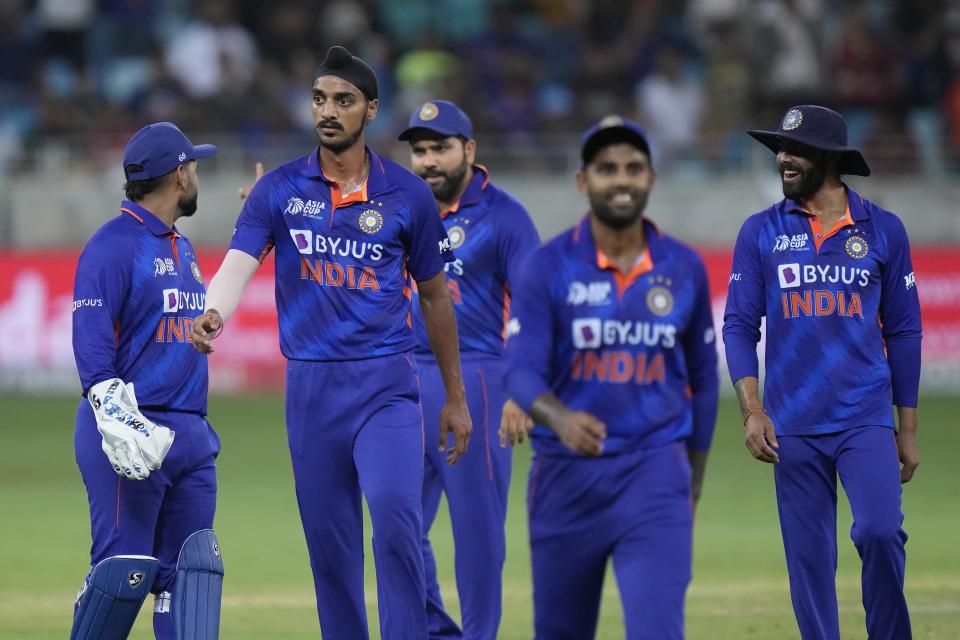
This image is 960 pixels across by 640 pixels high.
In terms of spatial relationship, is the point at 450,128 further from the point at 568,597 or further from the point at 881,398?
the point at 568,597

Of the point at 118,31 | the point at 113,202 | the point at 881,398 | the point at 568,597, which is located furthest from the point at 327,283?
the point at 118,31

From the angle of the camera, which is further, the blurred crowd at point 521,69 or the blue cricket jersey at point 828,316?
the blurred crowd at point 521,69

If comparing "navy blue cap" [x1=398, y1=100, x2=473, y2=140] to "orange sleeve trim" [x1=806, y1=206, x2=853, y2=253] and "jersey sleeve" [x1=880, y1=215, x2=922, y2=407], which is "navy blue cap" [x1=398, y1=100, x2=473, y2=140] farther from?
"jersey sleeve" [x1=880, y1=215, x2=922, y2=407]

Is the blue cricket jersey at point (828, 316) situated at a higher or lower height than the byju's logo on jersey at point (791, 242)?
lower

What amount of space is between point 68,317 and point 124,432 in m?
13.6

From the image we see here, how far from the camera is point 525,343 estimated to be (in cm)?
610

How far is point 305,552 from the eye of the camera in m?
11.6

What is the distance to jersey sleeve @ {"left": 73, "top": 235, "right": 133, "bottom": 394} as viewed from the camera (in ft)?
22.7

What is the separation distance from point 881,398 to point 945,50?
1679 centimetres

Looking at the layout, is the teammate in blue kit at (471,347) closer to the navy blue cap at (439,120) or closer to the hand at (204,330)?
the navy blue cap at (439,120)

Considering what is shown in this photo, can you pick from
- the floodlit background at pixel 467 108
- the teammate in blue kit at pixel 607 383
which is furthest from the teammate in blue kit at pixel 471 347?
the floodlit background at pixel 467 108

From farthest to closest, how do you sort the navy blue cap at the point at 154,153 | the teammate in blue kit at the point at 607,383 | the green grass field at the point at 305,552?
the green grass field at the point at 305,552, the navy blue cap at the point at 154,153, the teammate in blue kit at the point at 607,383

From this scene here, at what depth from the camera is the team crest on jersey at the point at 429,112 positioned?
8742 millimetres

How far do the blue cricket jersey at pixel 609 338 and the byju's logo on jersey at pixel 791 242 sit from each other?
1.44 m
